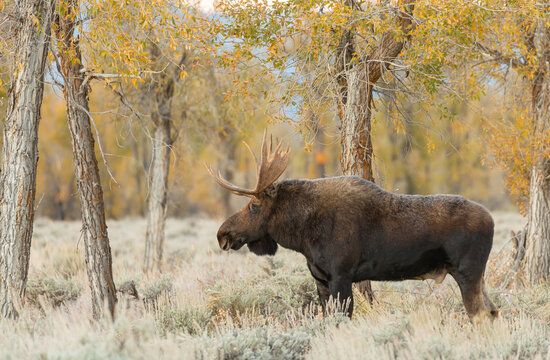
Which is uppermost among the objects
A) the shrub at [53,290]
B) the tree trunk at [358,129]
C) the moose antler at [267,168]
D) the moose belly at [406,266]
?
the tree trunk at [358,129]

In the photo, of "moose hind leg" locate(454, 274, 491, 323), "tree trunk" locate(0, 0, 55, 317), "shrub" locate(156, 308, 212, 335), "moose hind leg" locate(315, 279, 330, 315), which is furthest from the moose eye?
"tree trunk" locate(0, 0, 55, 317)

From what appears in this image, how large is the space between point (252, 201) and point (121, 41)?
241 centimetres

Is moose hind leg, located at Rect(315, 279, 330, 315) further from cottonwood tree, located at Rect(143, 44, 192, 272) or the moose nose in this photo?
cottonwood tree, located at Rect(143, 44, 192, 272)

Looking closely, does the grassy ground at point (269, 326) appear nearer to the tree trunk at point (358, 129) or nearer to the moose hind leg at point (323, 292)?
the moose hind leg at point (323, 292)

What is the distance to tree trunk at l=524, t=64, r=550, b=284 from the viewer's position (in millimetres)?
10016

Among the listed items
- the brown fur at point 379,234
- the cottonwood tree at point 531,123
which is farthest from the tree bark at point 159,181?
the brown fur at point 379,234

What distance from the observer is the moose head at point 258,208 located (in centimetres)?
648

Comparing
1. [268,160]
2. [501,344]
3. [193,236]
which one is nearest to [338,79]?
[268,160]

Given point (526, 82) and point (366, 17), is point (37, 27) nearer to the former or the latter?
point (366, 17)

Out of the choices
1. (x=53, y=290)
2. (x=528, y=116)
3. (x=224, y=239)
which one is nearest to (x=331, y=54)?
Answer: (x=224, y=239)

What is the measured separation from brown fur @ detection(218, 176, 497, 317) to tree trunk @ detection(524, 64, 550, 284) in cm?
457

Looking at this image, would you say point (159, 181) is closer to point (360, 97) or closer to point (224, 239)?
point (360, 97)

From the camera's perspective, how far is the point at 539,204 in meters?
10.2

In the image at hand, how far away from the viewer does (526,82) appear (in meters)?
10.5
